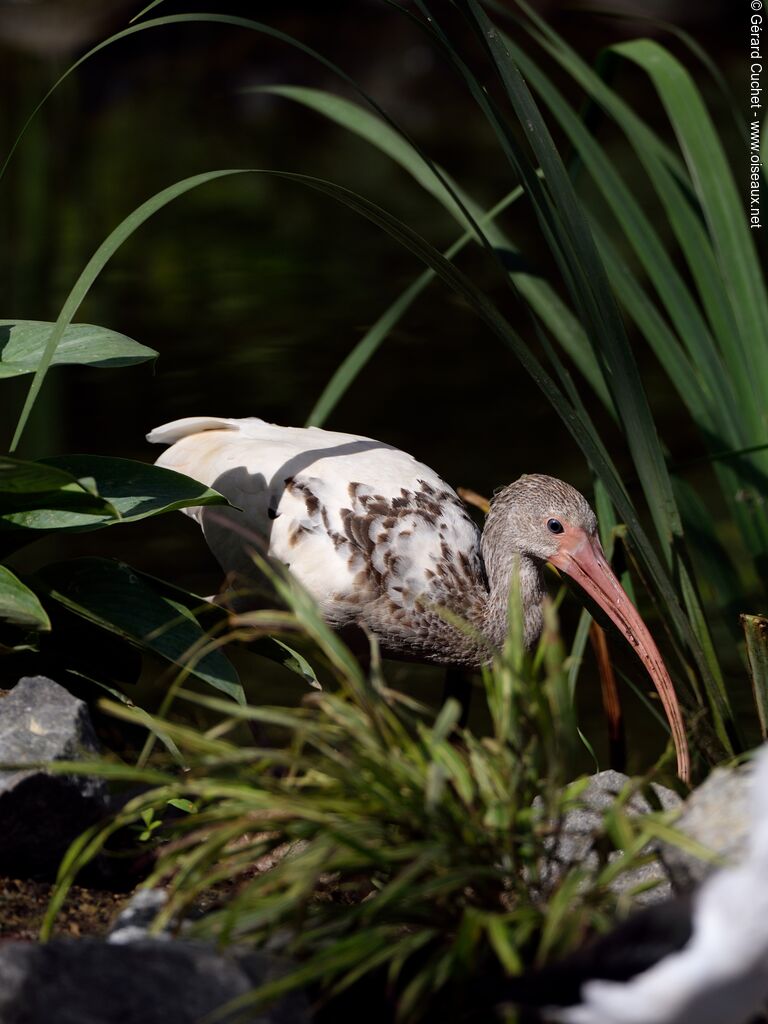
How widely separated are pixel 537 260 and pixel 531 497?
5.13 metres

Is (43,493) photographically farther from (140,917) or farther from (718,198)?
(718,198)

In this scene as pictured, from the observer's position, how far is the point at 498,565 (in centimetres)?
333

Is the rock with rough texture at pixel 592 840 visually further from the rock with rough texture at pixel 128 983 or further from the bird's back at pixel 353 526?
the bird's back at pixel 353 526

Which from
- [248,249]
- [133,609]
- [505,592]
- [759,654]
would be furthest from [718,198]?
[248,249]

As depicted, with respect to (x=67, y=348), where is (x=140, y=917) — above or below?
below

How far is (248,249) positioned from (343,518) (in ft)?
19.0

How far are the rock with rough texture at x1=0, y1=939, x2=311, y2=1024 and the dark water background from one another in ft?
5.96

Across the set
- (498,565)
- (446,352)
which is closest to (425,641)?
(498,565)

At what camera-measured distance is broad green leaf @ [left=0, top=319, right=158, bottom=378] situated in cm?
261

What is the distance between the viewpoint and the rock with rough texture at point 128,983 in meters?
1.47

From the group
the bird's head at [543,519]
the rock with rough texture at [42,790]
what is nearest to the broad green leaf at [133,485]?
the rock with rough texture at [42,790]

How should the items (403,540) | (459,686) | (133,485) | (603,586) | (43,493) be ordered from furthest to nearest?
1. (459,686)
2. (403,540)
3. (603,586)
4. (133,485)
5. (43,493)

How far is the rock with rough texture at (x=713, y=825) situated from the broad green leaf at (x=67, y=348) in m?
1.37

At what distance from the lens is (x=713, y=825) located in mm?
1596
